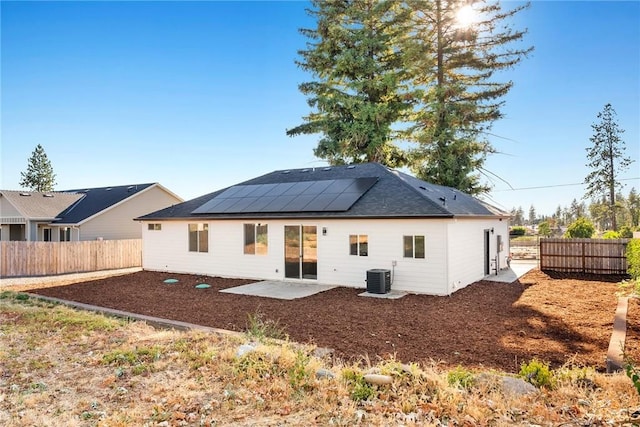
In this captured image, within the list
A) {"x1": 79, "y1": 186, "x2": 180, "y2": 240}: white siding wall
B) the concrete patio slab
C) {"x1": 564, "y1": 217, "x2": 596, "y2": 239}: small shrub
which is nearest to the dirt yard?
the concrete patio slab

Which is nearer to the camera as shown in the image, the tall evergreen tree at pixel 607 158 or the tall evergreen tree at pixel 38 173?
the tall evergreen tree at pixel 607 158

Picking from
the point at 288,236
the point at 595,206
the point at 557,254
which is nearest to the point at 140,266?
the point at 288,236

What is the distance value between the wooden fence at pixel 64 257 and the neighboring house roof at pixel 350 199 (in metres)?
3.01

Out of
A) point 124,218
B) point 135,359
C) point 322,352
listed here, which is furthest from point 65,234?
point 322,352

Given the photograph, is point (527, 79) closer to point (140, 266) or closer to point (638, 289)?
point (638, 289)

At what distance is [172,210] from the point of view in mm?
17469

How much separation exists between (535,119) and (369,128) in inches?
383

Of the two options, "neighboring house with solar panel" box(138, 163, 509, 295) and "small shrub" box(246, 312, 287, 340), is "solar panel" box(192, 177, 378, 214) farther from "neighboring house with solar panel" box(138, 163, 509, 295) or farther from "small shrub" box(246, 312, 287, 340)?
"small shrub" box(246, 312, 287, 340)

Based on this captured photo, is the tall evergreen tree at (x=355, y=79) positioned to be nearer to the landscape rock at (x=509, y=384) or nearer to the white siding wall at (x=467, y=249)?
the white siding wall at (x=467, y=249)

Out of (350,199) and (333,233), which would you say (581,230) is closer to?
(350,199)

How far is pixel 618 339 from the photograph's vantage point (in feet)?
20.0

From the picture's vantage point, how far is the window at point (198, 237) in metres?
15.6

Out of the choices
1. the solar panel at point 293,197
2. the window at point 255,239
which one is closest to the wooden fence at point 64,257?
the solar panel at point 293,197

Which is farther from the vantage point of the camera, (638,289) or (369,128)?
(369,128)
